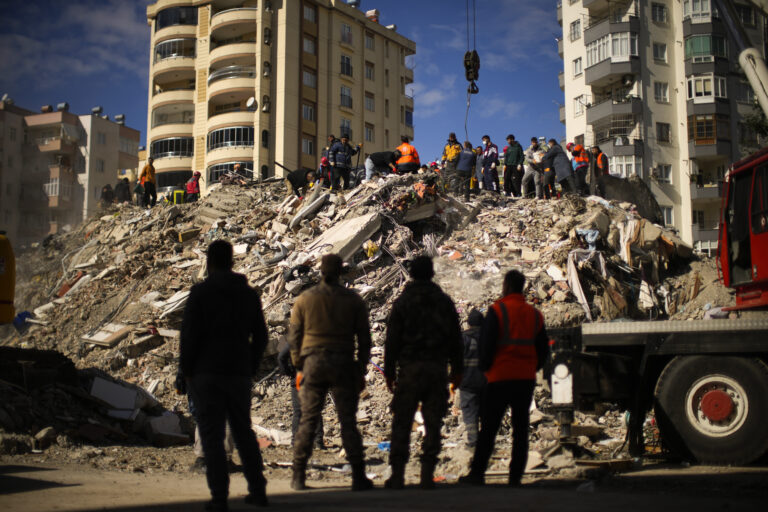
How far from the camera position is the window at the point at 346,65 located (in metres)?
50.6

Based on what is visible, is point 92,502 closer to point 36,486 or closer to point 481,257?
point 36,486

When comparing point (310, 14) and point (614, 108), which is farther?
point (310, 14)

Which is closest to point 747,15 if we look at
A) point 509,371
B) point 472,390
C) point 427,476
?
point 472,390

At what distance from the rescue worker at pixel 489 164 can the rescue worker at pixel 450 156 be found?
1573 mm

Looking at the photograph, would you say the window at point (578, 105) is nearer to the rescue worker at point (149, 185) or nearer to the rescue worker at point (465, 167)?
the rescue worker at point (465, 167)

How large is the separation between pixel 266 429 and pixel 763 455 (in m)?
6.11

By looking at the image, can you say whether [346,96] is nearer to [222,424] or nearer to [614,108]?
[614,108]

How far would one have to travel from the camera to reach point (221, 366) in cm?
436

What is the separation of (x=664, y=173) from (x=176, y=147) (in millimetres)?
31725

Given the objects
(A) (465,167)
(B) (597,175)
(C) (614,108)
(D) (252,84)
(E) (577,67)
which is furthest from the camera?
(D) (252,84)

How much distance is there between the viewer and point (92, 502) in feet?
15.1

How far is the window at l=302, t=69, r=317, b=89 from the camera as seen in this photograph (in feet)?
157

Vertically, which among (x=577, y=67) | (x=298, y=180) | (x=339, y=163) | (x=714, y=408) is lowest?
(x=714, y=408)

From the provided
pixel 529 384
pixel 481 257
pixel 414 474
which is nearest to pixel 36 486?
pixel 414 474
